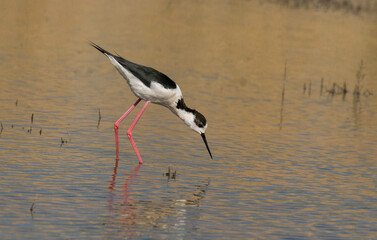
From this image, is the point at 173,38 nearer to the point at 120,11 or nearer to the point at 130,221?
the point at 120,11

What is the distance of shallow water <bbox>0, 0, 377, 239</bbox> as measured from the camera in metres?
8.78

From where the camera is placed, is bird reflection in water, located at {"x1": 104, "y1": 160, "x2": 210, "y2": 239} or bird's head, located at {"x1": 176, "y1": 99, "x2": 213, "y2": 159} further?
bird's head, located at {"x1": 176, "y1": 99, "x2": 213, "y2": 159}

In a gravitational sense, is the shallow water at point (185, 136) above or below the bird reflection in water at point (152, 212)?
above

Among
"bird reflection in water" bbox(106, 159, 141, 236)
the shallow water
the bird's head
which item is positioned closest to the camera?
"bird reflection in water" bbox(106, 159, 141, 236)

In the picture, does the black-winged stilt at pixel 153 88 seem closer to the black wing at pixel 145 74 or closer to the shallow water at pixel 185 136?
the black wing at pixel 145 74

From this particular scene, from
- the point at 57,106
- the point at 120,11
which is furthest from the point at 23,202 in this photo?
the point at 120,11

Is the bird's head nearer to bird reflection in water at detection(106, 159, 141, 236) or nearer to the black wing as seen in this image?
the black wing

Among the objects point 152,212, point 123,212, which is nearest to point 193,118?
point 152,212

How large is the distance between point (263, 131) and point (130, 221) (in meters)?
6.23

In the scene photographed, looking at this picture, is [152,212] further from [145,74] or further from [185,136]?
[185,136]

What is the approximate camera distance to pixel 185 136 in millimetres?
13492

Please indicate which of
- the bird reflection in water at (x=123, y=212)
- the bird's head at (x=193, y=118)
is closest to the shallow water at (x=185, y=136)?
the bird reflection in water at (x=123, y=212)

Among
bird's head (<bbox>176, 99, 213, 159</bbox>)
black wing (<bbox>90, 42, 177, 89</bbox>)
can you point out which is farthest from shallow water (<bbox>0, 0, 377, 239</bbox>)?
black wing (<bbox>90, 42, 177, 89</bbox>)

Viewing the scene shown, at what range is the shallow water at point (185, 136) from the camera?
878 centimetres
